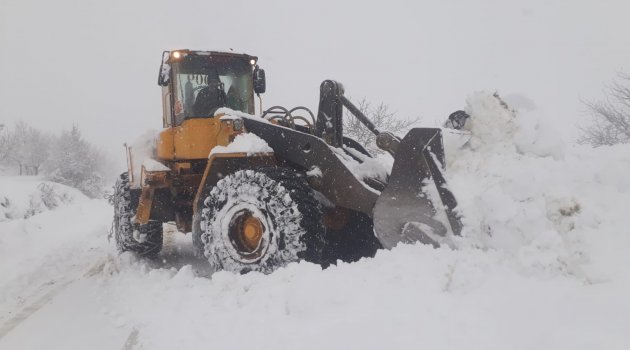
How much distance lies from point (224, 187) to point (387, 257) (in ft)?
6.21

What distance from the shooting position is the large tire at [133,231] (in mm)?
6645

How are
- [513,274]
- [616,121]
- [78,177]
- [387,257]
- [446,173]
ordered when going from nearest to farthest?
[513,274], [387,257], [446,173], [616,121], [78,177]

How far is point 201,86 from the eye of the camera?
20.0 feet

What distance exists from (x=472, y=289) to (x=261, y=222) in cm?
221

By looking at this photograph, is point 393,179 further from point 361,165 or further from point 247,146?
point 247,146

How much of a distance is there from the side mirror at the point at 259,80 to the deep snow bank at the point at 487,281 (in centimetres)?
303

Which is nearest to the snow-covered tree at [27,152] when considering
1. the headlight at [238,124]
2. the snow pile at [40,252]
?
the snow pile at [40,252]

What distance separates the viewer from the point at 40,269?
22.5ft

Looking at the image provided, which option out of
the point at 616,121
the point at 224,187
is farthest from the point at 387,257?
the point at 616,121

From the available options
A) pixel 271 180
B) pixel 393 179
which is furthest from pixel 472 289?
pixel 271 180

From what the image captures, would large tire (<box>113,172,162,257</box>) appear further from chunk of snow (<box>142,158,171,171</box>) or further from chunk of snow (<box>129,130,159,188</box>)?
chunk of snow (<box>142,158,171,171</box>)

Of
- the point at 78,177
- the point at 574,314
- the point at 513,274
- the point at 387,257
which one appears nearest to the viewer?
the point at 574,314

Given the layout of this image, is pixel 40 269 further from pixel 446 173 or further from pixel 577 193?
pixel 577 193

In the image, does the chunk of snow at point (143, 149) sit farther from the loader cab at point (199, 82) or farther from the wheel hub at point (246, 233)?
the wheel hub at point (246, 233)
